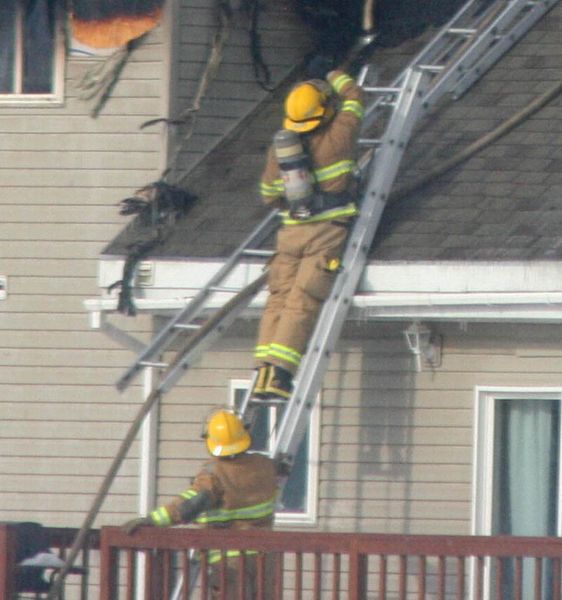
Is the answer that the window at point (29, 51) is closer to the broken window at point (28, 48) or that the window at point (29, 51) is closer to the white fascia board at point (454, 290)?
the broken window at point (28, 48)

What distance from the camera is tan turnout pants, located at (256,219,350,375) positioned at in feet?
28.7

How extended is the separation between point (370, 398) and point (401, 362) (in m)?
0.32

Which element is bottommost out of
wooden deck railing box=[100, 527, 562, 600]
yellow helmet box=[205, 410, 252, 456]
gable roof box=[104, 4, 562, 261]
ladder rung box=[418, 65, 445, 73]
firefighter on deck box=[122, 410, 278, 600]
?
wooden deck railing box=[100, 527, 562, 600]

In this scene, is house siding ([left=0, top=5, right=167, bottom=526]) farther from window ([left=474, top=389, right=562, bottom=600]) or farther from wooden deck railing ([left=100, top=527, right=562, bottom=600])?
wooden deck railing ([left=100, top=527, right=562, bottom=600])

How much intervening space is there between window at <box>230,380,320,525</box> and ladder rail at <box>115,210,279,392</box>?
114 centimetres

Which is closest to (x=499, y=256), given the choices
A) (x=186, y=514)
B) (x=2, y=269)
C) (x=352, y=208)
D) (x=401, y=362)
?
(x=352, y=208)

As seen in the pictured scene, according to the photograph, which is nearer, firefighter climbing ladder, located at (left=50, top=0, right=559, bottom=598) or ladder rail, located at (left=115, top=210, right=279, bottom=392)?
firefighter climbing ladder, located at (left=50, top=0, right=559, bottom=598)

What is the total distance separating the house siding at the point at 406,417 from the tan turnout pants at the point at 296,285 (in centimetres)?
124

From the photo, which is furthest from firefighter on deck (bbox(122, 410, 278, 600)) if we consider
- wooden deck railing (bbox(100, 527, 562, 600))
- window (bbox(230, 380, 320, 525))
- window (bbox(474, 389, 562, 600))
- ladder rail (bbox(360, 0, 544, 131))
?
ladder rail (bbox(360, 0, 544, 131))

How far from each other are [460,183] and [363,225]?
2.80ft

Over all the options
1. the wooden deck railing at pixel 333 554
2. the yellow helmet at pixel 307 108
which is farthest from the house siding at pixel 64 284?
the wooden deck railing at pixel 333 554

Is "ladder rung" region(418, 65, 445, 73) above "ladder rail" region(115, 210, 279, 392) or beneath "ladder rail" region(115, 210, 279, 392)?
above

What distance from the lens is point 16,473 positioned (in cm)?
1087

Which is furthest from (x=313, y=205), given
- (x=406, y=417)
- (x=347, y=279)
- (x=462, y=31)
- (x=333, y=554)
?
(x=333, y=554)
